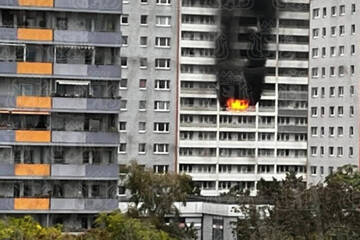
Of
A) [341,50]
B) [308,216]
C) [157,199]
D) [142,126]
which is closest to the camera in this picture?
[308,216]

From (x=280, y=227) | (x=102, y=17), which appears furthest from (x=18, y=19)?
(x=280, y=227)

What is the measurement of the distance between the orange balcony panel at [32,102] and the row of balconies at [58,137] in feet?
0.58

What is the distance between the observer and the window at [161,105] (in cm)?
1270

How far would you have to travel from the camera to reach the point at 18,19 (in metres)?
8.27

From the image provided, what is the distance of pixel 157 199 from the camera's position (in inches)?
354

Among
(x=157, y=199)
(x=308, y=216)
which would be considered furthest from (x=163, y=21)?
(x=308, y=216)

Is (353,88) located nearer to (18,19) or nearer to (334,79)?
(334,79)

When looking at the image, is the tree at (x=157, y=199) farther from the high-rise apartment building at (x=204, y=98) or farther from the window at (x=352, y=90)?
the window at (x=352, y=90)

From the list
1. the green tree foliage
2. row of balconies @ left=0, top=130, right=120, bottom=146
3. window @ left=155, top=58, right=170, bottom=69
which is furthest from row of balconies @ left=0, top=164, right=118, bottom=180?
window @ left=155, top=58, right=170, bottom=69

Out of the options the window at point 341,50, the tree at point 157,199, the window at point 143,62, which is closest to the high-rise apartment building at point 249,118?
the window at point 143,62

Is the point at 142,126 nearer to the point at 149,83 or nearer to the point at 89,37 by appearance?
the point at 149,83

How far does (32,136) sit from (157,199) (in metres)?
1.28

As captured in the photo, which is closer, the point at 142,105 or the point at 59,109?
the point at 59,109

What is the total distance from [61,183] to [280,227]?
5.72 ft
